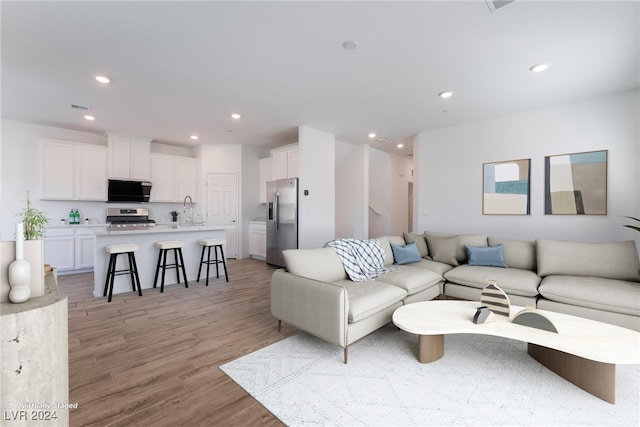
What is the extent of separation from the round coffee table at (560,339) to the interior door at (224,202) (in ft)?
16.3

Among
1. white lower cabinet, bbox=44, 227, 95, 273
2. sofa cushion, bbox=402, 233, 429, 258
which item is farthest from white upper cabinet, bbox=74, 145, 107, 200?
sofa cushion, bbox=402, 233, 429, 258

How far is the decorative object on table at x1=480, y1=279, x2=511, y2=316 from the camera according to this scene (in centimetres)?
216

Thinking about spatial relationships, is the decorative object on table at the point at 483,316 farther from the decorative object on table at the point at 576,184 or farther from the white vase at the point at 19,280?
the decorative object on table at the point at 576,184

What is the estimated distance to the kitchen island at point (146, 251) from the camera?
3.69 meters

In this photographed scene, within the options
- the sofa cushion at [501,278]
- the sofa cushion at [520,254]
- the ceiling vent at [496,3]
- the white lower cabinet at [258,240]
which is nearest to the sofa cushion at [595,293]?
the sofa cushion at [501,278]

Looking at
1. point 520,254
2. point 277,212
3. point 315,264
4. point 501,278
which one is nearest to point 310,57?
point 315,264

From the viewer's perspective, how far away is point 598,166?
358cm

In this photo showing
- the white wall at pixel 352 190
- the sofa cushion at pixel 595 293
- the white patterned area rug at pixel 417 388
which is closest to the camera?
the white patterned area rug at pixel 417 388

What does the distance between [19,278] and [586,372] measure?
10.3ft

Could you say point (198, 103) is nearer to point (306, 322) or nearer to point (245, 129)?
point (245, 129)

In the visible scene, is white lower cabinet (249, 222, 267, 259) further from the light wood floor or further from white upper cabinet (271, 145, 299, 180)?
the light wood floor

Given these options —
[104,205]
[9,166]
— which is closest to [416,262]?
[104,205]

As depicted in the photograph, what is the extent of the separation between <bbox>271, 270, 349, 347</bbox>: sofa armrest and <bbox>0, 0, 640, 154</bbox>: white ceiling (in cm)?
216

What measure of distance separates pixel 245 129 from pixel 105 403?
14.9ft
